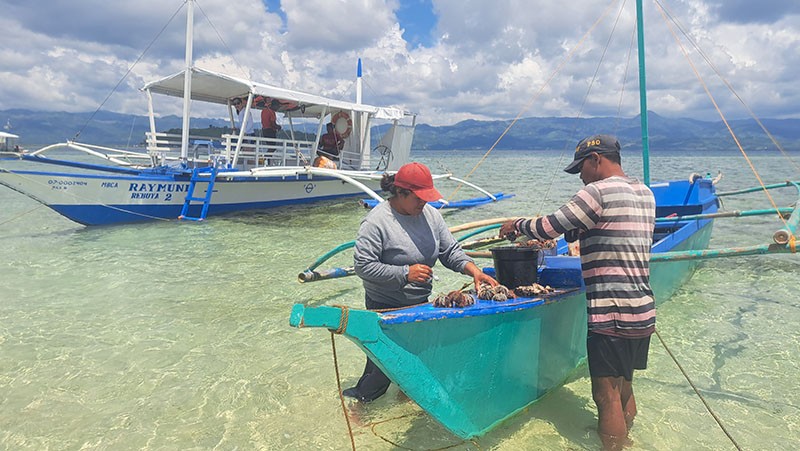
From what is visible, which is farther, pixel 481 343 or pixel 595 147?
pixel 481 343

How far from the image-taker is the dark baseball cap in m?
2.76

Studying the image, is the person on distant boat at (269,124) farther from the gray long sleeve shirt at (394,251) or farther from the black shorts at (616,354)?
the black shorts at (616,354)

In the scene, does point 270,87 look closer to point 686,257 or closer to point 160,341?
point 160,341

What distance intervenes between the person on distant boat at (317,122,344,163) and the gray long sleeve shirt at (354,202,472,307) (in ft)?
43.3

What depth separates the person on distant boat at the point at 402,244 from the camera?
2857 mm

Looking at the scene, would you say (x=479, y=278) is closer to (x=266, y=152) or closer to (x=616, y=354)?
(x=616, y=354)

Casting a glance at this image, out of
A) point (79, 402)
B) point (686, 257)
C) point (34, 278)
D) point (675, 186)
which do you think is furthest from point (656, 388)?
point (34, 278)

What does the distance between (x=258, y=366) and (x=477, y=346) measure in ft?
8.20

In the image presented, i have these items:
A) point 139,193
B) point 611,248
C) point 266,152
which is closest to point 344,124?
point 266,152

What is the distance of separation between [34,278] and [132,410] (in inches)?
198

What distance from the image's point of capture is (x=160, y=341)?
517 cm

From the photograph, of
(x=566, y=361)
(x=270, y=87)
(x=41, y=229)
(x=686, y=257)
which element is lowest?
(x=41, y=229)

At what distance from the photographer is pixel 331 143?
16328 mm

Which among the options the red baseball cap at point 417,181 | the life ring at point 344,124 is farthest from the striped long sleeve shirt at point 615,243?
the life ring at point 344,124
